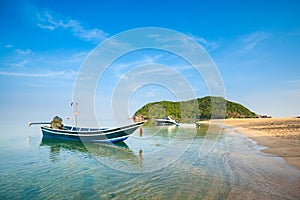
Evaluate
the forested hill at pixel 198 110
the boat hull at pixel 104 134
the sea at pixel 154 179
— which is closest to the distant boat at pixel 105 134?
the boat hull at pixel 104 134

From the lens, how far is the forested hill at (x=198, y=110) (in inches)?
4203

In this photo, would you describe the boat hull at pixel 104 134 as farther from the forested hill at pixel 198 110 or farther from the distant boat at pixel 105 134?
the forested hill at pixel 198 110

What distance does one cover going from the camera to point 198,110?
382 feet

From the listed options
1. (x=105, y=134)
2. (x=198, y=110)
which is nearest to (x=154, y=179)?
(x=105, y=134)

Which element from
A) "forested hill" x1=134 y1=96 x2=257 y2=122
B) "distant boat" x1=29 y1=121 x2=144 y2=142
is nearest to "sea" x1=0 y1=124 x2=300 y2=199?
"distant boat" x1=29 y1=121 x2=144 y2=142

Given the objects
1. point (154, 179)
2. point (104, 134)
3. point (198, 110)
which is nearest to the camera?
point (154, 179)

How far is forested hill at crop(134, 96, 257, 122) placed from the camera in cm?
10675

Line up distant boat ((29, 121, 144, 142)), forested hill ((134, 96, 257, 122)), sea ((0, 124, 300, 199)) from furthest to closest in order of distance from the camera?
forested hill ((134, 96, 257, 122))
distant boat ((29, 121, 144, 142))
sea ((0, 124, 300, 199))

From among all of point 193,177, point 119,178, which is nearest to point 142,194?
point 119,178

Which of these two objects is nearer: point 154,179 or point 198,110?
point 154,179

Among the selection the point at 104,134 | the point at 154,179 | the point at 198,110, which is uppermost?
the point at 198,110

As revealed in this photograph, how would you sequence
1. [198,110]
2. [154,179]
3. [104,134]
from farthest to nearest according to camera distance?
[198,110] < [104,134] < [154,179]

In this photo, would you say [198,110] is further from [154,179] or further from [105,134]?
[154,179]

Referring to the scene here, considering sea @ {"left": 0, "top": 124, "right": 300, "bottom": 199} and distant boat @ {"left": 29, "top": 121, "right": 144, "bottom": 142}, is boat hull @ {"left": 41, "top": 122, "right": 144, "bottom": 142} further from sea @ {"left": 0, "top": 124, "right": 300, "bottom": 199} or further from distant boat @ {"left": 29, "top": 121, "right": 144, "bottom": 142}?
sea @ {"left": 0, "top": 124, "right": 300, "bottom": 199}
